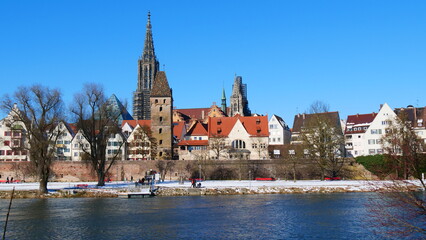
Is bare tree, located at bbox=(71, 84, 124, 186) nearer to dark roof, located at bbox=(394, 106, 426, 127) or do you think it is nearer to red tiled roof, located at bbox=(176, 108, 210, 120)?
dark roof, located at bbox=(394, 106, 426, 127)

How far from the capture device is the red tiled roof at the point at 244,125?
93.9 metres

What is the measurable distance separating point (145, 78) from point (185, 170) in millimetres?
94891

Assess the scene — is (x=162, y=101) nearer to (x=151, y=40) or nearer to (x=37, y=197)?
(x=37, y=197)

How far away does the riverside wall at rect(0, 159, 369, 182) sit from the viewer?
3017 inches

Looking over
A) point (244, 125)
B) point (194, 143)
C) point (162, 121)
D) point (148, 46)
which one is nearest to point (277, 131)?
point (244, 125)

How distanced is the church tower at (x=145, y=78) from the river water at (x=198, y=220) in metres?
120

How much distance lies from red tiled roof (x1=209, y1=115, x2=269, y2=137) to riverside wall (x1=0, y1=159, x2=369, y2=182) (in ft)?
44.5

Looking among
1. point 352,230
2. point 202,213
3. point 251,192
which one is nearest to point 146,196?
point 251,192

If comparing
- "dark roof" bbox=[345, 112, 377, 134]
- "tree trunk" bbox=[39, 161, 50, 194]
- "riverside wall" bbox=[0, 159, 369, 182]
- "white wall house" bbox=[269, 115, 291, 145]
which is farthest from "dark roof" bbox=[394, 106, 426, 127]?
"tree trunk" bbox=[39, 161, 50, 194]

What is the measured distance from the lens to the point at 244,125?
95500mm

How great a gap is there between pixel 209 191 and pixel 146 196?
721cm

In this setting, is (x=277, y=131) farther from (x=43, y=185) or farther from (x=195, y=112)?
(x=195, y=112)

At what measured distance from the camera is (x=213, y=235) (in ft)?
86.0

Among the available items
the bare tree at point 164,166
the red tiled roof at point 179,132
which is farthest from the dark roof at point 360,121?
the bare tree at point 164,166
